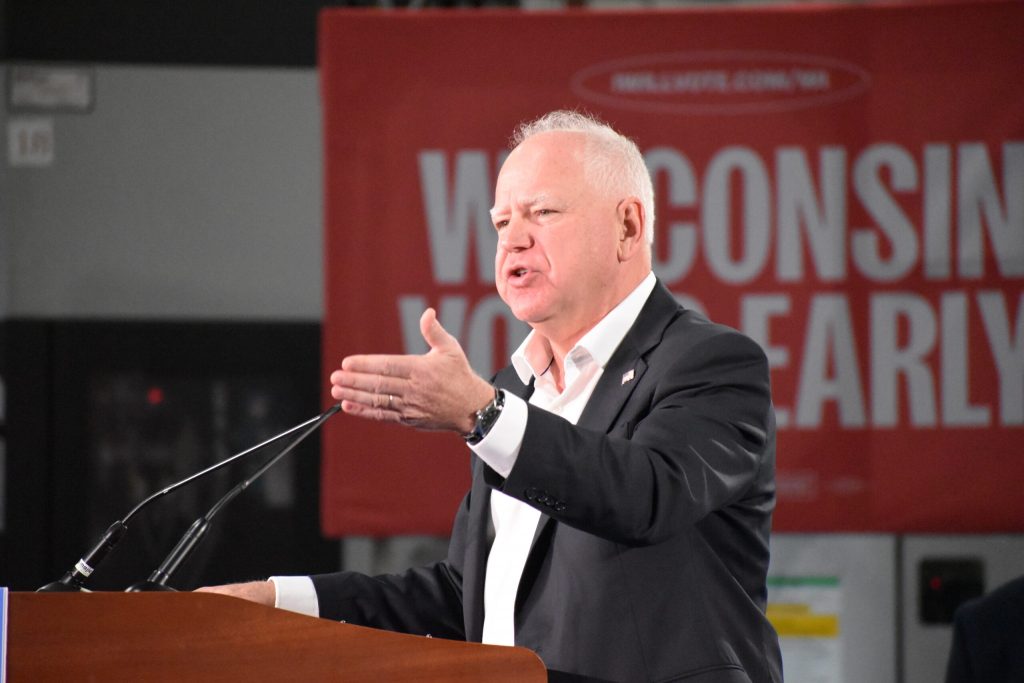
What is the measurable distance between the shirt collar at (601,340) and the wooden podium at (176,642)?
0.65m

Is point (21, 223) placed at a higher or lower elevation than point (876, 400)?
higher

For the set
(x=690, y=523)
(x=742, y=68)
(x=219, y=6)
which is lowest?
(x=690, y=523)

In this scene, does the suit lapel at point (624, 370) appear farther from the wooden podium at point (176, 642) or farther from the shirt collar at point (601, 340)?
the wooden podium at point (176, 642)

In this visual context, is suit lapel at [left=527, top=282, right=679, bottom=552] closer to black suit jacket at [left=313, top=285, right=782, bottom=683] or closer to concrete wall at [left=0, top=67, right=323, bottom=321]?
black suit jacket at [left=313, top=285, right=782, bottom=683]

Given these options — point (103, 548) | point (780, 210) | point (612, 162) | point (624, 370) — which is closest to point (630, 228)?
point (612, 162)

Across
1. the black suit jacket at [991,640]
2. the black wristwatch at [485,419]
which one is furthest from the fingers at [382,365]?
the black suit jacket at [991,640]

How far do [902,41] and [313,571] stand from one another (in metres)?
2.13

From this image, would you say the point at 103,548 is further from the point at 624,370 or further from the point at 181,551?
the point at 624,370

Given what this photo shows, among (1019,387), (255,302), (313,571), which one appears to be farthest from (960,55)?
(313,571)

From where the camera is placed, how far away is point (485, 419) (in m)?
1.26

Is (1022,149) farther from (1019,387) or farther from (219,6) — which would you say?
(219,6)

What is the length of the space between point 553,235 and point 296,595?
24.3 inches

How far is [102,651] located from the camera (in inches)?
Answer: 45.2

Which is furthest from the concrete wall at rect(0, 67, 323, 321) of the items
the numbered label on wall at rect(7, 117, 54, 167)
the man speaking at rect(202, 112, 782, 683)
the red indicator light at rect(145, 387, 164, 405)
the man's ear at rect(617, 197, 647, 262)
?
the man's ear at rect(617, 197, 647, 262)
